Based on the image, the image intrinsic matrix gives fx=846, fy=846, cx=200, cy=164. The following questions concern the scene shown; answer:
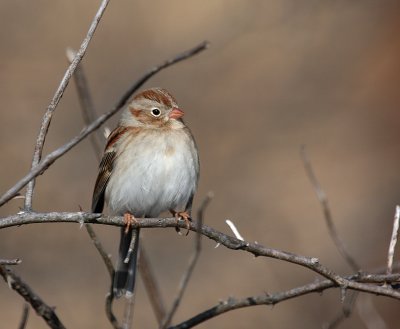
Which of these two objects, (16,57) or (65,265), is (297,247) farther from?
(16,57)

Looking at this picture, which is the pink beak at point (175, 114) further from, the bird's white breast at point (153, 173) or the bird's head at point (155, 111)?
the bird's white breast at point (153, 173)

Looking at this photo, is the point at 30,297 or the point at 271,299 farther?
the point at 271,299

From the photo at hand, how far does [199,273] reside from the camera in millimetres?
10367

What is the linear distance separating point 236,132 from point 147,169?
7459 mm

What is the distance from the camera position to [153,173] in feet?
17.1

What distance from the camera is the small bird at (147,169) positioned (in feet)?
17.0

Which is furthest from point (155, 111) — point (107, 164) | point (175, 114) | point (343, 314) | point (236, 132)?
point (236, 132)

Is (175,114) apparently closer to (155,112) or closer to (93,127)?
(155,112)

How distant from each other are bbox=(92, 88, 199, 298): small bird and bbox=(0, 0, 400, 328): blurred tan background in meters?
3.58

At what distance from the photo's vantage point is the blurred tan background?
32.2ft

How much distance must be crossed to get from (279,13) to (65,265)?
588cm

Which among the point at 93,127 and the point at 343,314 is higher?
the point at 93,127

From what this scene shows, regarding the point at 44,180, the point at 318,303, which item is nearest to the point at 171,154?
the point at 318,303

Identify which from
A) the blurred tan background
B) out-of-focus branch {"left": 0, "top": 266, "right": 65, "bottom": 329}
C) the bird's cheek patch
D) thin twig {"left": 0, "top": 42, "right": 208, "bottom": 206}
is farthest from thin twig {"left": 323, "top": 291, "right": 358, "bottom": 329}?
the blurred tan background
